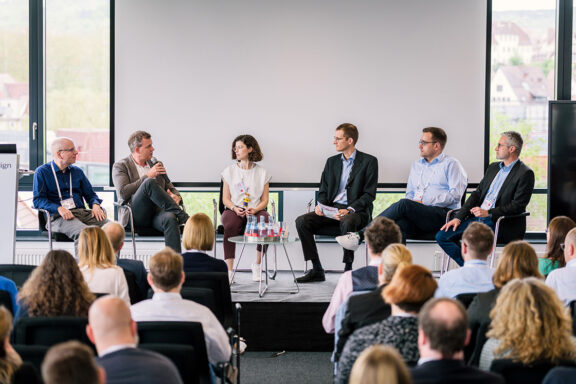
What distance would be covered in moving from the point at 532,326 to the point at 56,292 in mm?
1940

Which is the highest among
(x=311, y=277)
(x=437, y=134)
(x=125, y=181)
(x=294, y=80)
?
(x=294, y=80)

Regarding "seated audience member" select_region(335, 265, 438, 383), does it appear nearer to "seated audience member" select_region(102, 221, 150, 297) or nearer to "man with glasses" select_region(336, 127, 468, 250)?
"seated audience member" select_region(102, 221, 150, 297)

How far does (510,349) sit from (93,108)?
574cm

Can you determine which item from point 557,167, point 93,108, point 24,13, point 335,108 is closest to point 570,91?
point 557,167

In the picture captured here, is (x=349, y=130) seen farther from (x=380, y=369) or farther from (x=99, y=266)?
(x=380, y=369)

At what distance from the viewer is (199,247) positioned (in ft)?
13.6

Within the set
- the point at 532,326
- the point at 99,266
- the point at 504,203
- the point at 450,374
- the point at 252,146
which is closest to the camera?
the point at 450,374

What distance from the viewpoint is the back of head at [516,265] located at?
121 inches

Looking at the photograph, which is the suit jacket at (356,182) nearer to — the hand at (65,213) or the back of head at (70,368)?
the hand at (65,213)

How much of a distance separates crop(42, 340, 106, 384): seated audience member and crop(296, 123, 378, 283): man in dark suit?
4.32 meters

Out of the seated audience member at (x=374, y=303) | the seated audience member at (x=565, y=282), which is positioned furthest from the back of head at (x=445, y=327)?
the seated audience member at (x=565, y=282)

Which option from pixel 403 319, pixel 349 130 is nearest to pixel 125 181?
pixel 349 130

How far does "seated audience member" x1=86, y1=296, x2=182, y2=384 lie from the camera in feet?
6.36

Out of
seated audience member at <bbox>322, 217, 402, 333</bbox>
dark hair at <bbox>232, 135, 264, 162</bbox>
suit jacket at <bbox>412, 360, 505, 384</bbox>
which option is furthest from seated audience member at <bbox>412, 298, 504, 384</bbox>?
dark hair at <bbox>232, 135, 264, 162</bbox>
